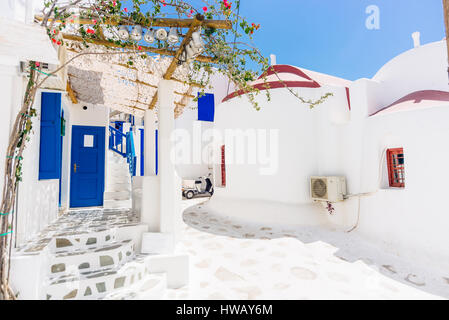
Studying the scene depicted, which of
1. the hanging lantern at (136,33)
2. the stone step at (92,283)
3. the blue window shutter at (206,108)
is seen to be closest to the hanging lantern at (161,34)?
the hanging lantern at (136,33)

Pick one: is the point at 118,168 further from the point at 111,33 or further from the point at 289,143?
the point at 111,33

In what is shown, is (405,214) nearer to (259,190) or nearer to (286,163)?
(286,163)

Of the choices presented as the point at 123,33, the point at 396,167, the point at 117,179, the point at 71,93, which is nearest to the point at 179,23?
the point at 123,33

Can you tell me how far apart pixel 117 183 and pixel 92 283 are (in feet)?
20.9

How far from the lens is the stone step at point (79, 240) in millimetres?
3605

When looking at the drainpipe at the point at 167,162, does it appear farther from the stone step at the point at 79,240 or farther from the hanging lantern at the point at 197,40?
the hanging lantern at the point at 197,40

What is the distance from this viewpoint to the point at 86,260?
3.29 metres

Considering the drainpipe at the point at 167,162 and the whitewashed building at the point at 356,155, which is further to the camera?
the whitewashed building at the point at 356,155

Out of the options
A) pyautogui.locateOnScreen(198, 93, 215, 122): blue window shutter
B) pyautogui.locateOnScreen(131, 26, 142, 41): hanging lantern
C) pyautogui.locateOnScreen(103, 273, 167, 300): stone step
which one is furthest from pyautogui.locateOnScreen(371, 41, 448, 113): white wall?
pyautogui.locateOnScreen(198, 93, 215, 122): blue window shutter

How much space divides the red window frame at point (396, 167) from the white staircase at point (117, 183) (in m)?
7.54

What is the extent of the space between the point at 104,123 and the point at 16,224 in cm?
460

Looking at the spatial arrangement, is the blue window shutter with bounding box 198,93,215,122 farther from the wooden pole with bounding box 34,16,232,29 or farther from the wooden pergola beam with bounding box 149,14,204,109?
the wooden pole with bounding box 34,16,232,29
